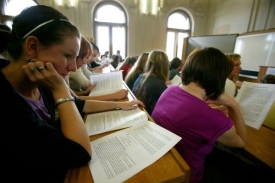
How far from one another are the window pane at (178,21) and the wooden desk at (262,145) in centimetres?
819

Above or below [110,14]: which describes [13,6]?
below

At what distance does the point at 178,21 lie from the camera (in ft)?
27.1

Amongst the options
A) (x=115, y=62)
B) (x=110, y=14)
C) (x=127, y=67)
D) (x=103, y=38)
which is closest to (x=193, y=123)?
(x=127, y=67)

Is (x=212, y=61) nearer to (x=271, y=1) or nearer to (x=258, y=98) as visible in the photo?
(x=258, y=98)

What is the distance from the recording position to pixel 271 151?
0.72m

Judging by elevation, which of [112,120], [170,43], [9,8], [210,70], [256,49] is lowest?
[112,120]

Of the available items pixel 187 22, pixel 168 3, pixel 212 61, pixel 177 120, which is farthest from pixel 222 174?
pixel 187 22

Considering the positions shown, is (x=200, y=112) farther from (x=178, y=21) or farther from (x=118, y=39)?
(x=178, y=21)

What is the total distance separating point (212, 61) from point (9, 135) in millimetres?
921

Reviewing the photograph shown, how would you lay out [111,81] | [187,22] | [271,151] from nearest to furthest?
[271,151], [111,81], [187,22]

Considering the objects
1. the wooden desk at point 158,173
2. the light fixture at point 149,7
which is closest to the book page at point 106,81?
the wooden desk at point 158,173

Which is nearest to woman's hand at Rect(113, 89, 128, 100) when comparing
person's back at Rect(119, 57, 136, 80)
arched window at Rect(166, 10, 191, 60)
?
person's back at Rect(119, 57, 136, 80)

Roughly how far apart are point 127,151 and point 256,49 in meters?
6.76

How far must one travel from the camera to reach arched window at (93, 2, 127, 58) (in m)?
6.90
